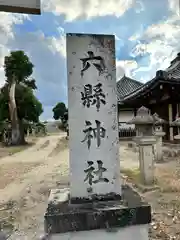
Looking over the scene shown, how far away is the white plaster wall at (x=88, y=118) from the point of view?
2.47 metres

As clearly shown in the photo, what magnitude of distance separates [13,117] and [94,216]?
66.2 ft

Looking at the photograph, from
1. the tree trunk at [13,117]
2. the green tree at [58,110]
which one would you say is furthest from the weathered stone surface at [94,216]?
the green tree at [58,110]

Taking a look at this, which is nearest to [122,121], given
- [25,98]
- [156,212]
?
[25,98]

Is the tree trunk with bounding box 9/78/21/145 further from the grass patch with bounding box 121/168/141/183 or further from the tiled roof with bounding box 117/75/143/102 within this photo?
the grass patch with bounding box 121/168/141/183

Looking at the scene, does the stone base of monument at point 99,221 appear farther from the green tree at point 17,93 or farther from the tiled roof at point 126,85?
the tiled roof at point 126,85

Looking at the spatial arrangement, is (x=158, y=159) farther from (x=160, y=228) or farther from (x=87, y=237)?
(x=87, y=237)

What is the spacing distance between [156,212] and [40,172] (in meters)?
5.41

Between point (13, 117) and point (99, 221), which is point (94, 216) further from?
point (13, 117)

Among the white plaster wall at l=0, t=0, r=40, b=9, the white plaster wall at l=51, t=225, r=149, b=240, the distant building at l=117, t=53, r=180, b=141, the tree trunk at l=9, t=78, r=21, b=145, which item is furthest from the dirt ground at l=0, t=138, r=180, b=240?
the tree trunk at l=9, t=78, r=21, b=145

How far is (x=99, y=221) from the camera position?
2291 millimetres

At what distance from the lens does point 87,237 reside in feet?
7.64

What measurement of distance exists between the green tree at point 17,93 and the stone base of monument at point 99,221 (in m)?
19.9

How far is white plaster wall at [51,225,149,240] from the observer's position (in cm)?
230

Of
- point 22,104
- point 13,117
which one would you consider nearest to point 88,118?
point 13,117
